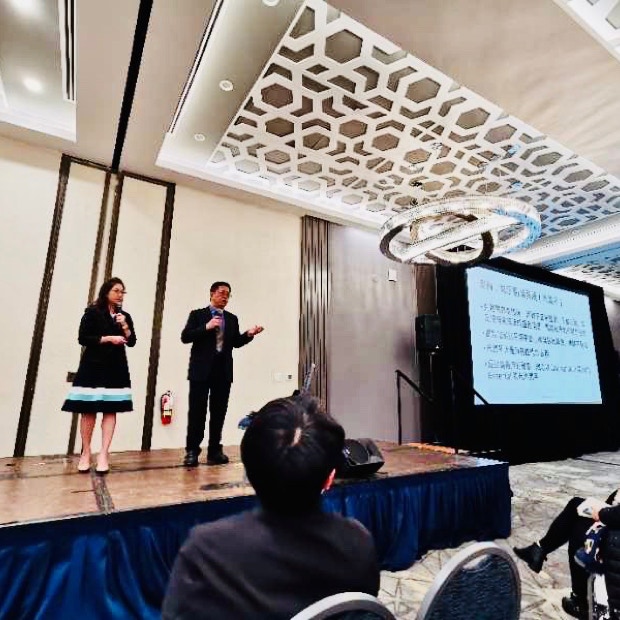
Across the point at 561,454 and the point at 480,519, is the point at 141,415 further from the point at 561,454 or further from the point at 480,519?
the point at 561,454

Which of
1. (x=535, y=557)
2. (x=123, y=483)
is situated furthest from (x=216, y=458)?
(x=535, y=557)

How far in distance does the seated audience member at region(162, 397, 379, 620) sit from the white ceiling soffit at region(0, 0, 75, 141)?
11.1 ft

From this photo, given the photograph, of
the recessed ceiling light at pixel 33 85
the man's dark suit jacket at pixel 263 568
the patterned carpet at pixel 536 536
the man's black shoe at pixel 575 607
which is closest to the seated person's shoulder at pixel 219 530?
the man's dark suit jacket at pixel 263 568

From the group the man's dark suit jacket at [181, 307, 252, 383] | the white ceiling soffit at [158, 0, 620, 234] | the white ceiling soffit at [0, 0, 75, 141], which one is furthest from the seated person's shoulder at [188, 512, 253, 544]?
the white ceiling soffit at [0, 0, 75, 141]

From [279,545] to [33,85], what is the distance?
433cm

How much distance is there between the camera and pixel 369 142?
4184 mm

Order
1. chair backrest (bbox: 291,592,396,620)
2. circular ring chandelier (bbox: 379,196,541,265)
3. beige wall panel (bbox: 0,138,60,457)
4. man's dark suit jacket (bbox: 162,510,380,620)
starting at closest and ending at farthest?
chair backrest (bbox: 291,592,396,620) < man's dark suit jacket (bbox: 162,510,380,620) < circular ring chandelier (bbox: 379,196,541,265) < beige wall panel (bbox: 0,138,60,457)

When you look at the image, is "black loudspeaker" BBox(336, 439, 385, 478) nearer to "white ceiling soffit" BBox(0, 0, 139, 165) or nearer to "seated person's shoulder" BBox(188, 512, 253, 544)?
"seated person's shoulder" BBox(188, 512, 253, 544)

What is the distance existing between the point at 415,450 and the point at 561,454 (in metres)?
4.05

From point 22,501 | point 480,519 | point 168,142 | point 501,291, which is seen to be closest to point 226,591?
point 22,501

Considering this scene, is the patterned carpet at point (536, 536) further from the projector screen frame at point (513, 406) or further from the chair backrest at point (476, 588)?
the chair backrest at point (476, 588)

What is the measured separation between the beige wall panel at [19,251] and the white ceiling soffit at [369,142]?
3.93ft

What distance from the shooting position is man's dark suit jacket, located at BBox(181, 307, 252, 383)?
9.43 ft

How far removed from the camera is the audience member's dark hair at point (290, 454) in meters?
0.72
